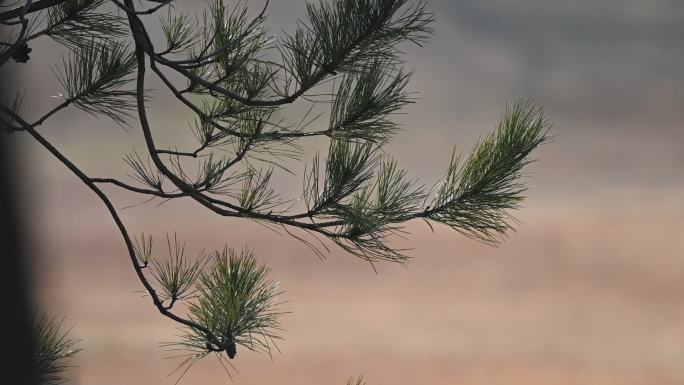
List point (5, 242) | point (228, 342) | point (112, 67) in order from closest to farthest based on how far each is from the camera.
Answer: point (5, 242)
point (228, 342)
point (112, 67)

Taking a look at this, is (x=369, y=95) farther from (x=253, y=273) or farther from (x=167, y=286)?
(x=167, y=286)

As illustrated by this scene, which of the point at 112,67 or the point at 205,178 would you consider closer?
the point at 205,178

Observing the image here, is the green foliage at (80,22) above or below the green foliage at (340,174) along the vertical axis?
above

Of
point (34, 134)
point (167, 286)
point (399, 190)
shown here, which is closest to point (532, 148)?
point (399, 190)

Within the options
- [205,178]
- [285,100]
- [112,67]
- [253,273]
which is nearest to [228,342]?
[253,273]

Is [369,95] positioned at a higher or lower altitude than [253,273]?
higher

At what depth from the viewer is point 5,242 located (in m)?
0.92

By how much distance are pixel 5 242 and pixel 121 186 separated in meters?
0.41

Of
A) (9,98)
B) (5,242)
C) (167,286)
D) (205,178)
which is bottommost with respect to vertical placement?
(5,242)

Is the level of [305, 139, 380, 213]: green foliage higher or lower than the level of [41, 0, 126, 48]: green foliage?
lower

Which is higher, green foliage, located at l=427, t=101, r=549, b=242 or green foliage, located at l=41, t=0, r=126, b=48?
green foliage, located at l=41, t=0, r=126, b=48

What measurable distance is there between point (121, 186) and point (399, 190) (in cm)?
41

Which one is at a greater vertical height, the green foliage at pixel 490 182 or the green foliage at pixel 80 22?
the green foliage at pixel 80 22

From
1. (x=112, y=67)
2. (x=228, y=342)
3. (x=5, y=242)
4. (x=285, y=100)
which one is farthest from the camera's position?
(x=112, y=67)
